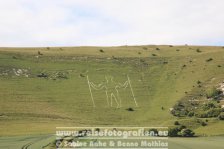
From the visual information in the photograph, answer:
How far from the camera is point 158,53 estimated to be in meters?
140

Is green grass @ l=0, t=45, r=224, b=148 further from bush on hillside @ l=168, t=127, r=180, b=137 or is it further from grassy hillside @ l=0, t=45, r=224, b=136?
bush on hillside @ l=168, t=127, r=180, b=137

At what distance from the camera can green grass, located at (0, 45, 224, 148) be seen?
295 ft

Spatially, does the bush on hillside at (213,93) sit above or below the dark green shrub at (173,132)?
above

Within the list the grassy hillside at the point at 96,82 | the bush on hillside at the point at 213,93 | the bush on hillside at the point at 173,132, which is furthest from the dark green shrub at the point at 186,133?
the bush on hillside at the point at 213,93

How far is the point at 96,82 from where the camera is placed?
114750mm

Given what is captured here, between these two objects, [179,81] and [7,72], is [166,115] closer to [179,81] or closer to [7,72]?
[179,81]

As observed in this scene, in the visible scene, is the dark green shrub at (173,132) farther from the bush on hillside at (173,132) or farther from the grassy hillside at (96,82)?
the grassy hillside at (96,82)

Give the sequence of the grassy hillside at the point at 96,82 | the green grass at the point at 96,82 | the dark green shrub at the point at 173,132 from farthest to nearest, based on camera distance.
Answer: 1. the grassy hillside at the point at 96,82
2. the green grass at the point at 96,82
3. the dark green shrub at the point at 173,132

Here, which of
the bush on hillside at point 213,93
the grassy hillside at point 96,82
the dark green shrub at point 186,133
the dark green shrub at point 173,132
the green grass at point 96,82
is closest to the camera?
the dark green shrub at point 173,132

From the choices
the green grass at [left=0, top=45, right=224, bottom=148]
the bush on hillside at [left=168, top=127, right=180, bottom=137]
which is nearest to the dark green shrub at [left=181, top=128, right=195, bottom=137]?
the bush on hillside at [left=168, top=127, right=180, bottom=137]

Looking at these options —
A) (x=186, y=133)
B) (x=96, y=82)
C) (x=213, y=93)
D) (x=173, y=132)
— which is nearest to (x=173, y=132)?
(x=173, y=132)

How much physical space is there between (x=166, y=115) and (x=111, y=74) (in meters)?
29.8

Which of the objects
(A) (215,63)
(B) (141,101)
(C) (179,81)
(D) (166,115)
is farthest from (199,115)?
(A) (215,63)

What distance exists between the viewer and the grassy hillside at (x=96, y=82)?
295 feet
